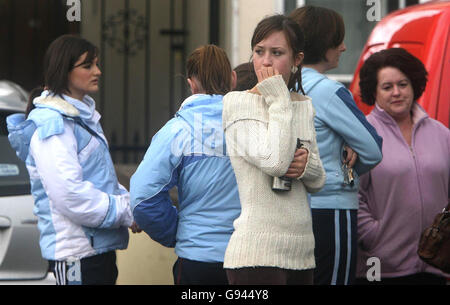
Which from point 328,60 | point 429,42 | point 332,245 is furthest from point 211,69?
point 429,42

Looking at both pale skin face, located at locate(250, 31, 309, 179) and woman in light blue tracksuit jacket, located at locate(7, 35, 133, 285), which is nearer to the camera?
pale skin face, located at locate(250, 31, 309, 179)

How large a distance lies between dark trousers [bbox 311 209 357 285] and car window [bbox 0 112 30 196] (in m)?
1.61

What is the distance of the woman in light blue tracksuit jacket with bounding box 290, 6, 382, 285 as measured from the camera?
3.65 meters

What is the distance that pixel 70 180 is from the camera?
372 centimetres

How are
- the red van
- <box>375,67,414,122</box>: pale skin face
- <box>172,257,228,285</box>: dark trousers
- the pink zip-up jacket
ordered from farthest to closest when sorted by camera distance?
the red van → <box>375,67,414,122</box>: pale skin face → the pink zip-up jacket → <box>172,257,228,285</box>: dark trousers

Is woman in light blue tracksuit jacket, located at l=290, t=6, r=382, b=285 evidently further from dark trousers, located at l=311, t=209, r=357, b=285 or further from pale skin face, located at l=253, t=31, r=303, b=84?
pale skin face, located at l=253, t=31, r=303, b=84

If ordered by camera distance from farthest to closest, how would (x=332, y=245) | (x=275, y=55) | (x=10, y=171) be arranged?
(x=10, y=171), (x=332, y=245), (x=275, y=55)

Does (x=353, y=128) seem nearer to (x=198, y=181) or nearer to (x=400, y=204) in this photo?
(x=400, y=204)

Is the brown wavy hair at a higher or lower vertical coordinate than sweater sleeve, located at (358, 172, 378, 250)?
higher

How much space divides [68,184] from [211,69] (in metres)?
0.80

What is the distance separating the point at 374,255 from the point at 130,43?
20.6ft

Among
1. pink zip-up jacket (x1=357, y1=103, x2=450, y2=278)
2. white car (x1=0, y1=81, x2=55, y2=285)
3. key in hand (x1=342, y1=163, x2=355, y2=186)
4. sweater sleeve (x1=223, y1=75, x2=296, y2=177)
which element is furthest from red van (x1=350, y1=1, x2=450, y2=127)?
white car (x1=0, y1=81, x2=55, y2=285)

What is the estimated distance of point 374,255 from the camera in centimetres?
406

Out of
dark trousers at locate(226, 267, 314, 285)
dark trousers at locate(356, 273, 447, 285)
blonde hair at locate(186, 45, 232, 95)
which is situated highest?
blonde hair at locate(186, 45, 232, 95)
